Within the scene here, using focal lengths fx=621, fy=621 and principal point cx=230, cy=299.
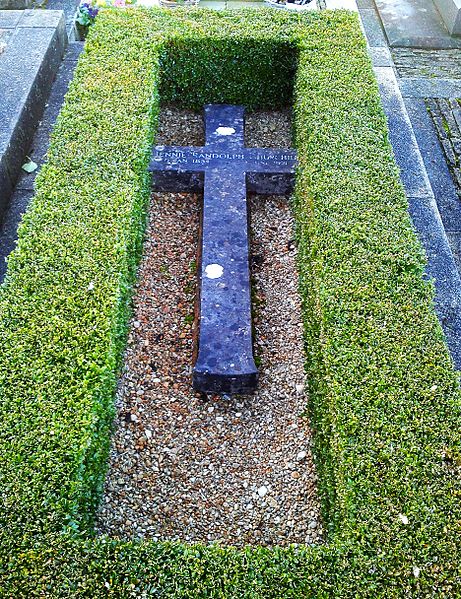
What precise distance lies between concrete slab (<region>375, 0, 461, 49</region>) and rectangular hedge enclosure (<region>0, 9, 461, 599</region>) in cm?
298

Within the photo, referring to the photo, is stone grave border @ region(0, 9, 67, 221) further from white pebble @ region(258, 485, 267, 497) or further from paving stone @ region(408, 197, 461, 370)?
paving stone @ region(408, 197, 461, 370)

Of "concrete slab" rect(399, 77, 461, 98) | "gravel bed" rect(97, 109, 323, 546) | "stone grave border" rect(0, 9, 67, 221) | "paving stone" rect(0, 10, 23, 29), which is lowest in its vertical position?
"gravel bed" rect(97, 109, 323, 546)

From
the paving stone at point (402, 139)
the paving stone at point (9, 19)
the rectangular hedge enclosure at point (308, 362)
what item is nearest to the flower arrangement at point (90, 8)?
the paving stone at point (9, 19)

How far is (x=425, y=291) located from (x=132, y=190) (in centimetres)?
270

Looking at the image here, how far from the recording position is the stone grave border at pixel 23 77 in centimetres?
642

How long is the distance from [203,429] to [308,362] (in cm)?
102

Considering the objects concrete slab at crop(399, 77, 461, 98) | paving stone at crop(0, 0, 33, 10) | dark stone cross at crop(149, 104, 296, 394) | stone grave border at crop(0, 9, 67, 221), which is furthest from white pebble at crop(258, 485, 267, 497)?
paving stone at crop(0, 0, 33, 10)

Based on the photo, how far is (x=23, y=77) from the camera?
7.20m

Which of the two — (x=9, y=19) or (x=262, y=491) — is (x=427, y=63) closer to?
(x=9, y=19)

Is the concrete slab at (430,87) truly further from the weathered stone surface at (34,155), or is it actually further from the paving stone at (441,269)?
the weathered stone surface at (34,155)

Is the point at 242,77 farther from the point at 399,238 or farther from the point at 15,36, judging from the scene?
the point at 399,238

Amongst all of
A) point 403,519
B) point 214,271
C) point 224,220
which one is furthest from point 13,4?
point 403,519

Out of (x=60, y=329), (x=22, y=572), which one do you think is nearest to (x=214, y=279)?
(x=60, y=329)

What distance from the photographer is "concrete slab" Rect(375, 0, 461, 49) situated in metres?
9.72
